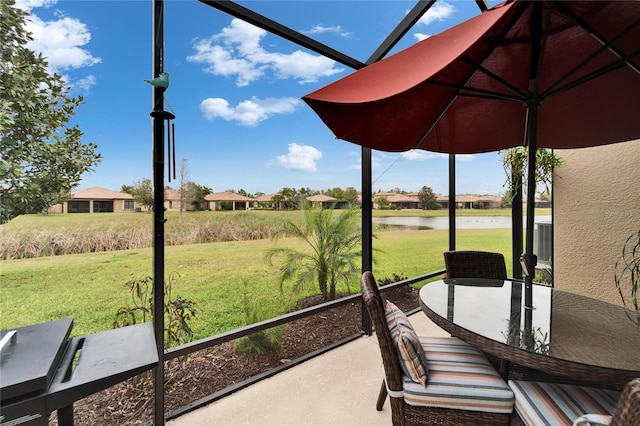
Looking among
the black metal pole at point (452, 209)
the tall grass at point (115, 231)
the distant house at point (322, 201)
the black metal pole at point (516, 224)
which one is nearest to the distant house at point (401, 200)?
the black metal pole at point (452, 209)

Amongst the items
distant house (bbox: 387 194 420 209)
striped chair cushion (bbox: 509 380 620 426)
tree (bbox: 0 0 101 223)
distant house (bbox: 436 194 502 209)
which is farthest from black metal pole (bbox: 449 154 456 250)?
tree (bbox: 0 0 101 223)

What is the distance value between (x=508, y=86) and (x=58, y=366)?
2.66 m

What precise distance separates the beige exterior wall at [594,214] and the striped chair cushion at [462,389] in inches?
112

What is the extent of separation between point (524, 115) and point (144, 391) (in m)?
3.74

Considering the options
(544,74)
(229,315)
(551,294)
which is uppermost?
(544,74)

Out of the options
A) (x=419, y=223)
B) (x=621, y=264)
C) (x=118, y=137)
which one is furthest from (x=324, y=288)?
(x=621, y=264)

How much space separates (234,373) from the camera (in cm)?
244

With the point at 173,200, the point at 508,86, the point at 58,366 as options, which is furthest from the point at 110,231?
the point at 508,86

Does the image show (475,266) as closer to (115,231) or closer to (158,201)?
(158,201)

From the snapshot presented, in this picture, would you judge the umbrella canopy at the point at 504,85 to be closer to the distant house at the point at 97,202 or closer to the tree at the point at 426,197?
the distant house at the point at 97,202

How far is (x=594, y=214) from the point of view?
3.23 metres

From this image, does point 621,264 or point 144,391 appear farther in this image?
point 621,264

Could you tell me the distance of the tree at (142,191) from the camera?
1902 millimetres

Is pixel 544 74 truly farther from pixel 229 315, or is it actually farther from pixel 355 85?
pixel 229 315
